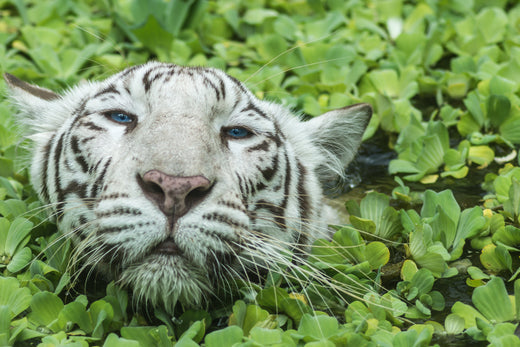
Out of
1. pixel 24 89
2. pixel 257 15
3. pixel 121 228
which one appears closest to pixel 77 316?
pixel 121 228

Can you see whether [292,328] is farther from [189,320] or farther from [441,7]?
[441,7]

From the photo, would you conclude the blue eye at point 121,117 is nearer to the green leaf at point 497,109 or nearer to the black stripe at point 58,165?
the black stripe at point 58,165

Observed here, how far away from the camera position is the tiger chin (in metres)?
3.36

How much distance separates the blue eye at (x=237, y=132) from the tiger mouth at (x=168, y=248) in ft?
3.07

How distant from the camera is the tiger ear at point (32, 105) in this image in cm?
457

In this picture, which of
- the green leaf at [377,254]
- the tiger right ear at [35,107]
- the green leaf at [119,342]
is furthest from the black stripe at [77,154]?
the green leaf at [377,254]

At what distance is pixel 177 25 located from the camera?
7.02m

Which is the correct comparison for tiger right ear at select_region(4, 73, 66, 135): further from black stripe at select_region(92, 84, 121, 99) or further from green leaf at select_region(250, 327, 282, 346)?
green leaf at select_region(250, 327, 282, 346)

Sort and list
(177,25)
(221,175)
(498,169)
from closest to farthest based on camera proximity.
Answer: (221,175) → (498,169) → (177,25)

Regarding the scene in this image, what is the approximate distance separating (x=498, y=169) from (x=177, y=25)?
3.30 meters

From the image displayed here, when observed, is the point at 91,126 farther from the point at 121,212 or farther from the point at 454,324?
the point at 454,324

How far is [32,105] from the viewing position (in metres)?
4.64

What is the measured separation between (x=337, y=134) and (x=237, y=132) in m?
0.98

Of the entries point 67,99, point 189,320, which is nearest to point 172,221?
point 189,320
